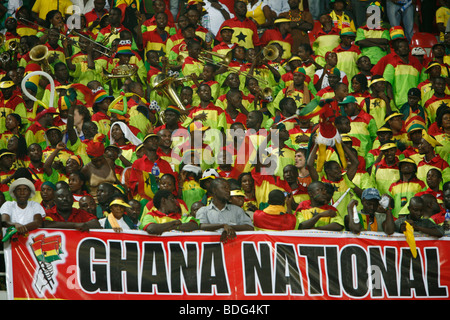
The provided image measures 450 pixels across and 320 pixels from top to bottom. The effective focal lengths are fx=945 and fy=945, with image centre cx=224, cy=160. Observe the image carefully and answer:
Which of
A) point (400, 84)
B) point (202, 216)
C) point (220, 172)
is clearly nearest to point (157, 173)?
point (220, 172)

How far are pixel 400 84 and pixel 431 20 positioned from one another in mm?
2340

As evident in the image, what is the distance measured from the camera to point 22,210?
10188 mm

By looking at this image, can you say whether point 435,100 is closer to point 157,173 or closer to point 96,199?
point 157,173

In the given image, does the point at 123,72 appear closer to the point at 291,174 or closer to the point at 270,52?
the point at 270,52


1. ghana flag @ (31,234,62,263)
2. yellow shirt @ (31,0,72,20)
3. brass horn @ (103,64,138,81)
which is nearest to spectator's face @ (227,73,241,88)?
brass horn @ (103,64,138,81)

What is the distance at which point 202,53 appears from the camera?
1502 centimetres

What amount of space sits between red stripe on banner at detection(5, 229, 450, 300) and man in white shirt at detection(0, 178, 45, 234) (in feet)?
0.39

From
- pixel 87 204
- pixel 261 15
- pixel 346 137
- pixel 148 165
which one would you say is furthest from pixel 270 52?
pixel 87 204

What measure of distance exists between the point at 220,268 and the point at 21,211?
7.40ft

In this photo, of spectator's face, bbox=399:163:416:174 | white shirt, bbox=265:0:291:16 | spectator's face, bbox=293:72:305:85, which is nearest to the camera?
spectator's face, bbox=399:163:416:174

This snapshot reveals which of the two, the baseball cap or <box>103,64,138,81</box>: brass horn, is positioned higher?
<box>103,64,138,81</box>: brass horn

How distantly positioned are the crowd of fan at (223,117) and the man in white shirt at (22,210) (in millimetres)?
14

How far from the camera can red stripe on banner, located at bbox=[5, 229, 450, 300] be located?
966cm

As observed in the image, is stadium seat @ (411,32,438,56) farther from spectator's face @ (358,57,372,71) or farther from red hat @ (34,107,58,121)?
red hat @ (34,107,58,121)
